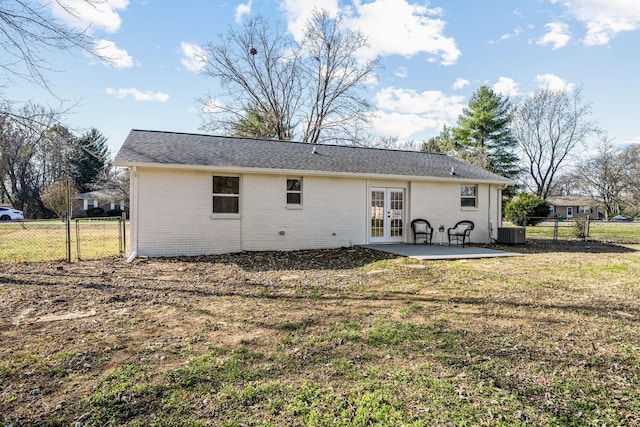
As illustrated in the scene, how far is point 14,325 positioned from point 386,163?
11.8 metres

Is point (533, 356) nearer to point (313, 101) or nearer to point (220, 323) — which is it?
point (220, 323)

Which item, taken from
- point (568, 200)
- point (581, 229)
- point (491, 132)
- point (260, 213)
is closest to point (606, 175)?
point (491, 132)

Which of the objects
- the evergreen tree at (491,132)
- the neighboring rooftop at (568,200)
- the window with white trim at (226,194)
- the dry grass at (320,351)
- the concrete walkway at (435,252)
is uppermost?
the evergreen tree at (491,132)

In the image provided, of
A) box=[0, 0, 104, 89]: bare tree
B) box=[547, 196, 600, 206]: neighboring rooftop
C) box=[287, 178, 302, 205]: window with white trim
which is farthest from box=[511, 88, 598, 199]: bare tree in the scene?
box=[0, 0, 104, 89]: bare tree

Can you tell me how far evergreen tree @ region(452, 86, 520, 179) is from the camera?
3438 cm

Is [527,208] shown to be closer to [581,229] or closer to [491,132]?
[581,229]

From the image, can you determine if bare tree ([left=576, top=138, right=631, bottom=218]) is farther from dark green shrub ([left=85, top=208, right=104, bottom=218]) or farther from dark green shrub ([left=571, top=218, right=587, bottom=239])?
dark green shrub ([left=85, top=208, right=104, bottom=218])

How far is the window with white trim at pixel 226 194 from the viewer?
36.5 feet

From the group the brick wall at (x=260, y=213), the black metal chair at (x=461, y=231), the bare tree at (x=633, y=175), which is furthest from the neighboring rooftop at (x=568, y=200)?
the brick wall at (x=260, y=213)

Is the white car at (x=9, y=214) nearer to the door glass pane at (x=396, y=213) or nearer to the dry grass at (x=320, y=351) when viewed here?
the dry grass at (x=320, y=351)

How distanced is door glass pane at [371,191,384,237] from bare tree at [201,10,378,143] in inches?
558

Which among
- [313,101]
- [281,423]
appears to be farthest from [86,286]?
[313,101]

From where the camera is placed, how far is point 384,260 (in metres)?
9.70

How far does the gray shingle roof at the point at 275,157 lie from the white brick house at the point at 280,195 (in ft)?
0.11
